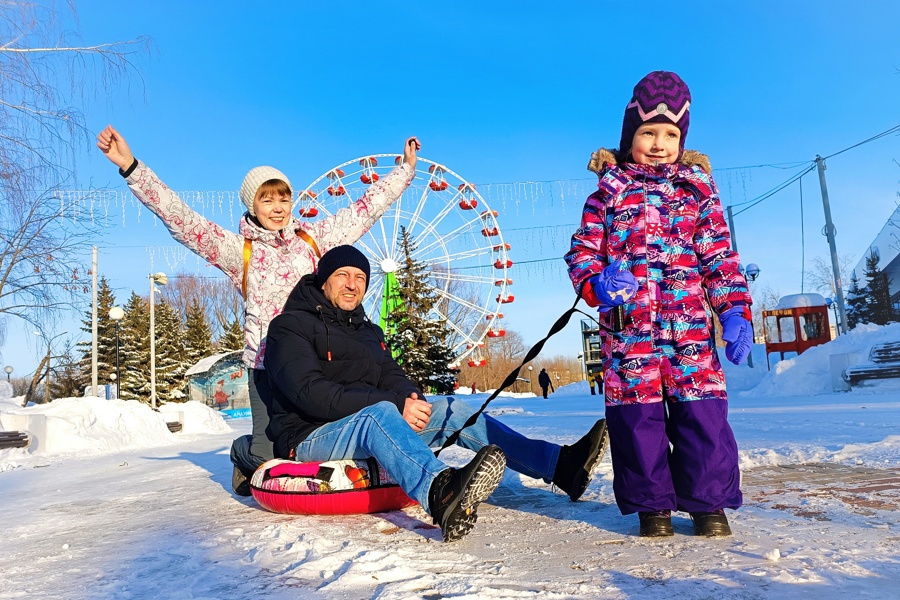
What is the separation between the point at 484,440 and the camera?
3.05m

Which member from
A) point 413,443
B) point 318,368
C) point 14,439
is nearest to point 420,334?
point 14,439

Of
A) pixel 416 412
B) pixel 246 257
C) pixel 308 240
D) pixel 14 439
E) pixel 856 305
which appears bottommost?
pixel 14 439

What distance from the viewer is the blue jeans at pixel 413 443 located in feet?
8.04

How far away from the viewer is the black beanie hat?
3.21 m

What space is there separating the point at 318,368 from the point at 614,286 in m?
1.33

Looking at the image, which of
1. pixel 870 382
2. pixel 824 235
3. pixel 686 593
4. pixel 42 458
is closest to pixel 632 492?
pixel 686 593

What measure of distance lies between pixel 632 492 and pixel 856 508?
2.69 feet

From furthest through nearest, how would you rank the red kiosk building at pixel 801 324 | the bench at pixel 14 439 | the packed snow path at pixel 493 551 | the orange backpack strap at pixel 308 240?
1. the red kiosk building at pixel 801 324
2. the bench at pixel 14 439
3. the orange backpack strap at pixel 308 240
4. the packed snow path at pixel 493 551

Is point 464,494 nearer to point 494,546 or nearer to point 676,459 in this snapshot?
point 494,546

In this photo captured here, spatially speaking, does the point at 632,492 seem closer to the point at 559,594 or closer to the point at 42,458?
the point at 559,594

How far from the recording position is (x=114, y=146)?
3.39 m

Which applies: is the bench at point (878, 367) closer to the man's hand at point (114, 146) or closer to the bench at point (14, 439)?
the man's hand at point (114, 146)

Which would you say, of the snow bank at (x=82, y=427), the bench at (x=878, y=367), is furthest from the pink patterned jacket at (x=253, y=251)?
the bench at (x=878, y=367)

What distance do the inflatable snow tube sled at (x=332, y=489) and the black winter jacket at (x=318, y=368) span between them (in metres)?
0.17
